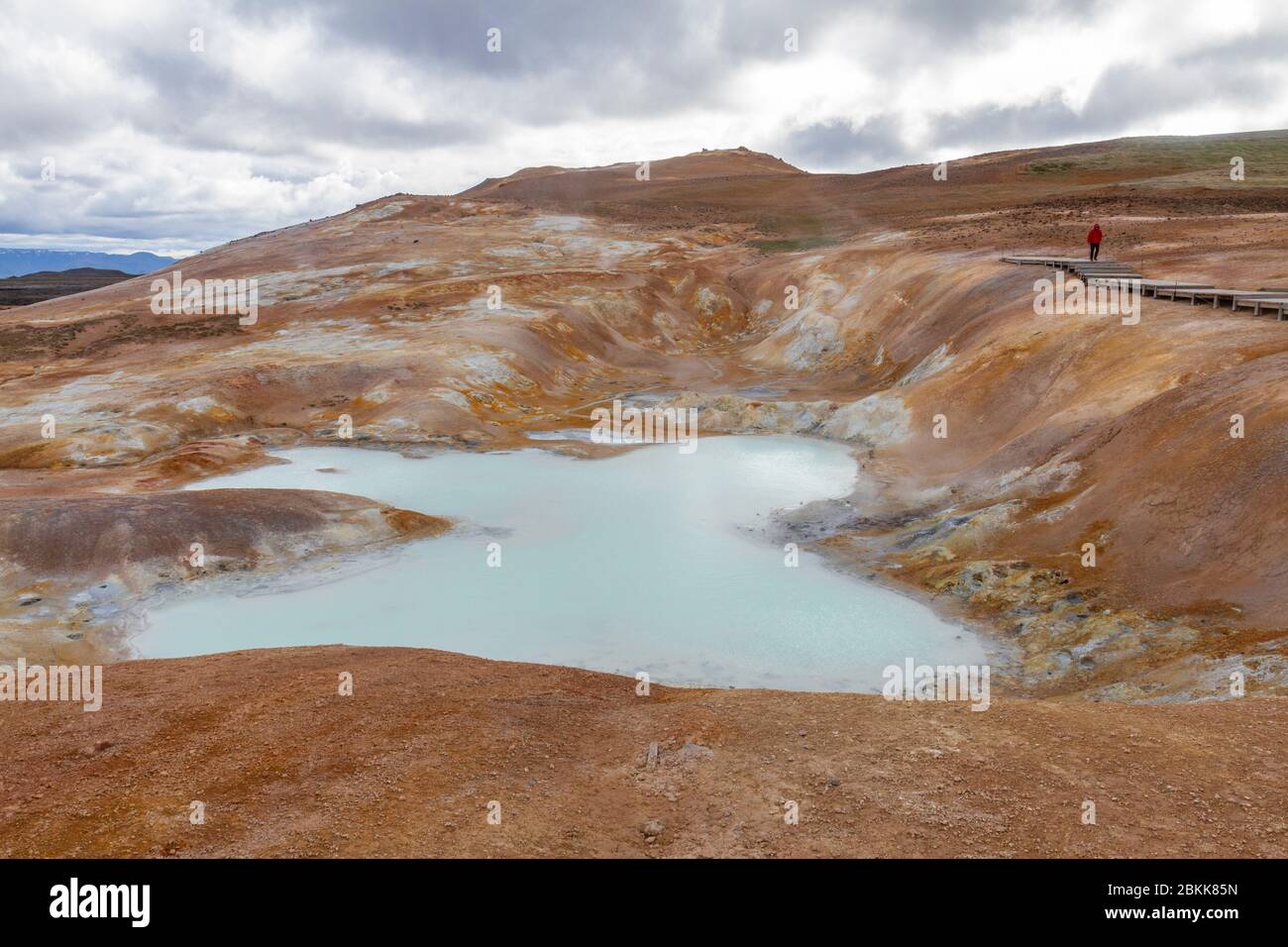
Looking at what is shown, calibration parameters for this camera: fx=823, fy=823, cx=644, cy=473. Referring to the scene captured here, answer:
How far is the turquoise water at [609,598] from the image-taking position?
1794cm

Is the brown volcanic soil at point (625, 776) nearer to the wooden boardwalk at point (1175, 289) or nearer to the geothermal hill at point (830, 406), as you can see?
the geothermal hill at point (830, 406)

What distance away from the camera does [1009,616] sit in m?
18.7

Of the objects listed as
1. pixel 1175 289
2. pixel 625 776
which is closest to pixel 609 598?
pixel 625 776

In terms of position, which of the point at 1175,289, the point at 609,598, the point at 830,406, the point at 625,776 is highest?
the point at 1175,289

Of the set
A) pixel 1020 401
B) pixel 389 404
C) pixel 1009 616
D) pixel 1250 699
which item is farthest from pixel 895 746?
pixel 389 404

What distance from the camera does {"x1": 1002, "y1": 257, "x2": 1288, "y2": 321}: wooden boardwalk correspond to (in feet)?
87.6

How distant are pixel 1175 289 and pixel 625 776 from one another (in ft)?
102

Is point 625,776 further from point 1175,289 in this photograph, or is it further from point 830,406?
point 1175,289

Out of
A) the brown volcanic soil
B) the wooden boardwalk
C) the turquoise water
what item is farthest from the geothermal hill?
the turquoise water

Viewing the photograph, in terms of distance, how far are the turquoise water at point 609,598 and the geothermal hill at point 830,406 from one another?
1.56 m

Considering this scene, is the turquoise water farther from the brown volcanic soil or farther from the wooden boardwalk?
the wooden boardwalk

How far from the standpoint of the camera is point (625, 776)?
10391 mm

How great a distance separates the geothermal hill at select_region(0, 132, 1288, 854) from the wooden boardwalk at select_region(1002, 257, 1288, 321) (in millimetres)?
827
